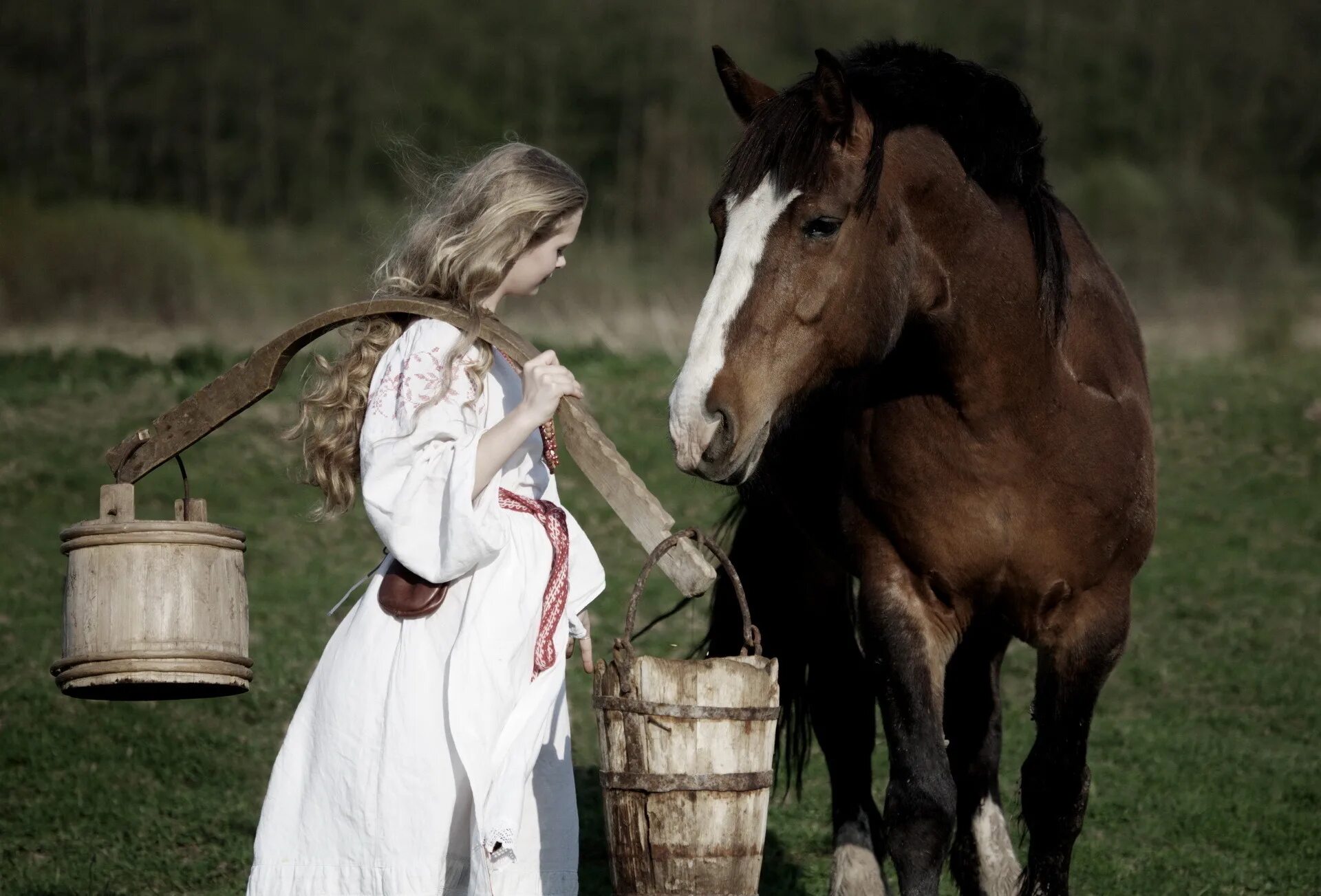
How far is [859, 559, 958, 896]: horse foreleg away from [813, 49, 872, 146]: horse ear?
1095mm

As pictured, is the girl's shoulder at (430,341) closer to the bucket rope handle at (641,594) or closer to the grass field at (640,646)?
the bucket rope handle at (641,594)

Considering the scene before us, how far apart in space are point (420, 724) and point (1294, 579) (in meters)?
6.50

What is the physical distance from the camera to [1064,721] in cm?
368

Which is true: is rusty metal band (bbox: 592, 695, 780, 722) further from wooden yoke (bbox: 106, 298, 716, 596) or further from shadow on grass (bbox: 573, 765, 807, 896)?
shadow on grass (bbox: 573, 765, 807, 896)

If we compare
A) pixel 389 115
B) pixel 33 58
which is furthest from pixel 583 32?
pixel 33 58

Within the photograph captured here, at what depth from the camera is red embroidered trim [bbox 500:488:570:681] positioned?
3.21 meters

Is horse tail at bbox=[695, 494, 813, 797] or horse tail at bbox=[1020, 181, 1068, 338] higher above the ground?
horse tail at bbox=[1020, 181, 1068, 338]

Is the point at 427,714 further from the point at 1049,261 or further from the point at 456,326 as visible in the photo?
the point at 1049,261

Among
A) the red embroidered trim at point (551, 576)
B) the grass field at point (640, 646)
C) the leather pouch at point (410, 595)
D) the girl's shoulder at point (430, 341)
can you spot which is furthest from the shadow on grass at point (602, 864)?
the girl's shoulder at point (430, 341)

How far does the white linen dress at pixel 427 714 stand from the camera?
2990mm

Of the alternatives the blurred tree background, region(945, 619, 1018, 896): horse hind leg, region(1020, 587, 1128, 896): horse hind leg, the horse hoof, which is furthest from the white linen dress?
the blurred tree background

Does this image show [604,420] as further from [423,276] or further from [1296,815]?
[423,276]

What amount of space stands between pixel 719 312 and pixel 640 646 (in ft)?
15.0

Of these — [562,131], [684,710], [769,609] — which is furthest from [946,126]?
[562,131]
